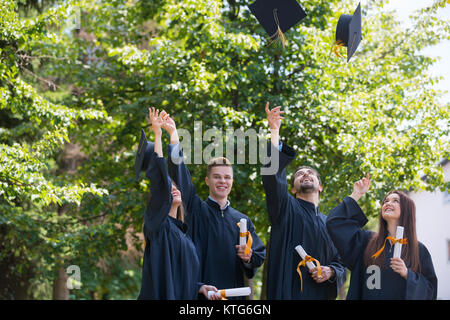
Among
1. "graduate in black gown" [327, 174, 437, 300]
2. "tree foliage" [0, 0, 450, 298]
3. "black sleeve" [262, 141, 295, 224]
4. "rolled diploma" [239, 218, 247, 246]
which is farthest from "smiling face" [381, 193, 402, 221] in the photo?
"tree foliage" [0, 0, 450, 298]

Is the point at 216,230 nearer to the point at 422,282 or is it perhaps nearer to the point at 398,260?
the point at 398,260

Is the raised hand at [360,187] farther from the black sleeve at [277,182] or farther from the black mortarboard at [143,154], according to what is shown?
the black mortarboard at [143,154]

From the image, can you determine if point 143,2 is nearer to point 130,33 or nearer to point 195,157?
point 130,33

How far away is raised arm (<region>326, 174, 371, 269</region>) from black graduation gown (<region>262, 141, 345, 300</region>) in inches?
11.2

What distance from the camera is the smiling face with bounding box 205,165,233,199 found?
14.2 ft

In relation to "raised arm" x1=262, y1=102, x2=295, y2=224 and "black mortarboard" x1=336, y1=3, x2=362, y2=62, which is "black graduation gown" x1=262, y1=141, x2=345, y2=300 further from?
"black mortarboard" x1=336, y1=3, x2=362, y2=62

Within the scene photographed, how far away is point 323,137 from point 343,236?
14.9 feet

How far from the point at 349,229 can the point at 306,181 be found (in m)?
0.59

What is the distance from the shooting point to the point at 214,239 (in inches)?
169

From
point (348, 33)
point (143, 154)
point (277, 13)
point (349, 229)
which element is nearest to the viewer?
point (143, 154)

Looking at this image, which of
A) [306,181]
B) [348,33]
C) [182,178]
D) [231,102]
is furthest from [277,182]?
[231,102]

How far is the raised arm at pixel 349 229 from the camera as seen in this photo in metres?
3.94

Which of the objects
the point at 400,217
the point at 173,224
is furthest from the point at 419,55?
the point at 173,224
